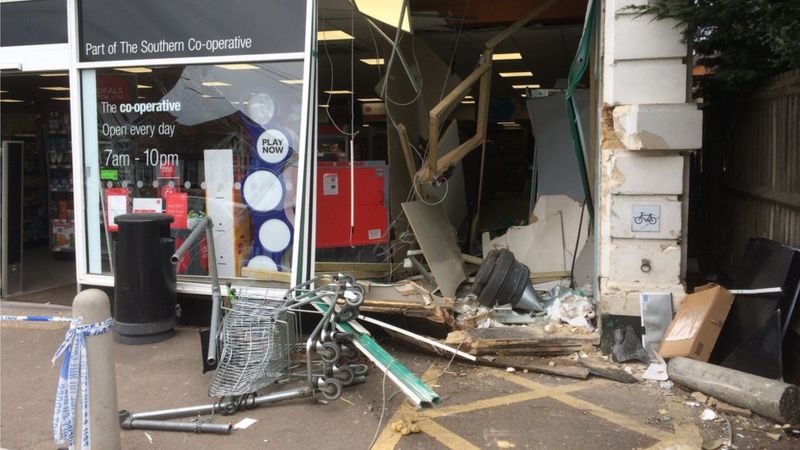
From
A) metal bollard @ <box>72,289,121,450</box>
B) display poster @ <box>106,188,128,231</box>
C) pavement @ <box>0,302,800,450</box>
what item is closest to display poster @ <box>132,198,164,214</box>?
display poster @ <box>106,188,128,231</box>

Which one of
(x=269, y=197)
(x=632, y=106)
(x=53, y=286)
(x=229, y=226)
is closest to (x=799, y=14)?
(x=632, y=106)

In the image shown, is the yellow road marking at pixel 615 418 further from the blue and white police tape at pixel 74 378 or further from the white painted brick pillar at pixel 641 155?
the blue and white police tape at pixel 74 378

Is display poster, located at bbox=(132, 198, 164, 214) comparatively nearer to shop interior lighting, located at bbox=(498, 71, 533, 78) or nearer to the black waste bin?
the black waste bin

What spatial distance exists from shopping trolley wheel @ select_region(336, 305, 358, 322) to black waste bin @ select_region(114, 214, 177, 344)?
7.55ft

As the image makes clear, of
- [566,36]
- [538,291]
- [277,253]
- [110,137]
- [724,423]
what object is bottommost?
[724,423]

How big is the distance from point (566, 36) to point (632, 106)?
507 centimetres

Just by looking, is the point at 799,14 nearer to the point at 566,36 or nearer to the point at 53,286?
the point at 566,36

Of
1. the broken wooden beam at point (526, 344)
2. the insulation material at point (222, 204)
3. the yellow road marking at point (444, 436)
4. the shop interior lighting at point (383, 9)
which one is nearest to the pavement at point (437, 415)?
the yellow road marking at point (444, 436)

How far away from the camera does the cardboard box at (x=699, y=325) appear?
15.8 feet

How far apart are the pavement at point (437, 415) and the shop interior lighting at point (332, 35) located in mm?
5188

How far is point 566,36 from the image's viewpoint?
975 cm

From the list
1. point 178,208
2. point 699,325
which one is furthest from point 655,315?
point 178,208

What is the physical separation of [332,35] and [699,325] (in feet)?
21.2

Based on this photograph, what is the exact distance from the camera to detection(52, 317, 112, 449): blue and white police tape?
3.42 metres
